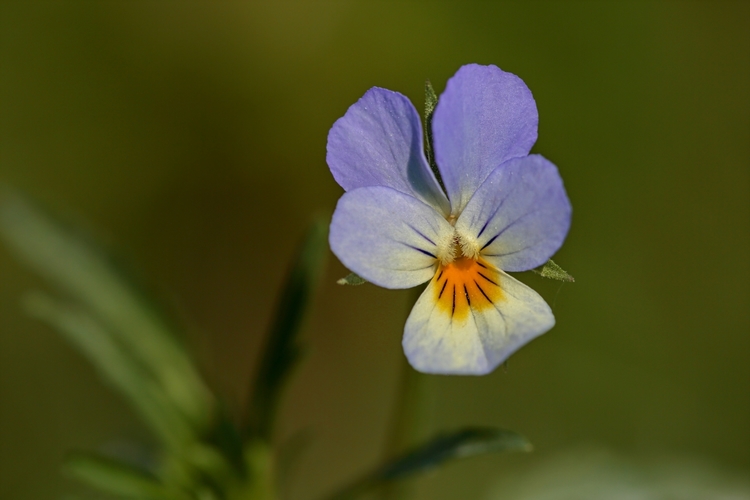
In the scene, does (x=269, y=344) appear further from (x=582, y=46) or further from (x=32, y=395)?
(x=582, y=46)

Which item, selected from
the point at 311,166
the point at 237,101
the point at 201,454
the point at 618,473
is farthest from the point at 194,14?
the point at 618,473

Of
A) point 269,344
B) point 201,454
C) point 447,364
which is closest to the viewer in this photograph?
point 447,364

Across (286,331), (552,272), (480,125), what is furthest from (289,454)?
(480,125)

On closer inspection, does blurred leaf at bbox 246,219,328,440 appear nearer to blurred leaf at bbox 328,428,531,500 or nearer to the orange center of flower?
blurred leaf at bbox 328,428,531,500

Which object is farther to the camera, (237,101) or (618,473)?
(237,101)

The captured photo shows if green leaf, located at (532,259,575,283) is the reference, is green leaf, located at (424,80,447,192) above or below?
above

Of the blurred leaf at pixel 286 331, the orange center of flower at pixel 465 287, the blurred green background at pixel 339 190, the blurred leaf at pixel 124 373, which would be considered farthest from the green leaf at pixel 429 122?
the blurred green background at pixel 339 190

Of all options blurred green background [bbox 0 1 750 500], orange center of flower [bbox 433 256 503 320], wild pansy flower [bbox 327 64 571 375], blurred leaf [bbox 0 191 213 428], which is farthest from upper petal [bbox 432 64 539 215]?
blurred green background [bbox 0 1 750 500]
